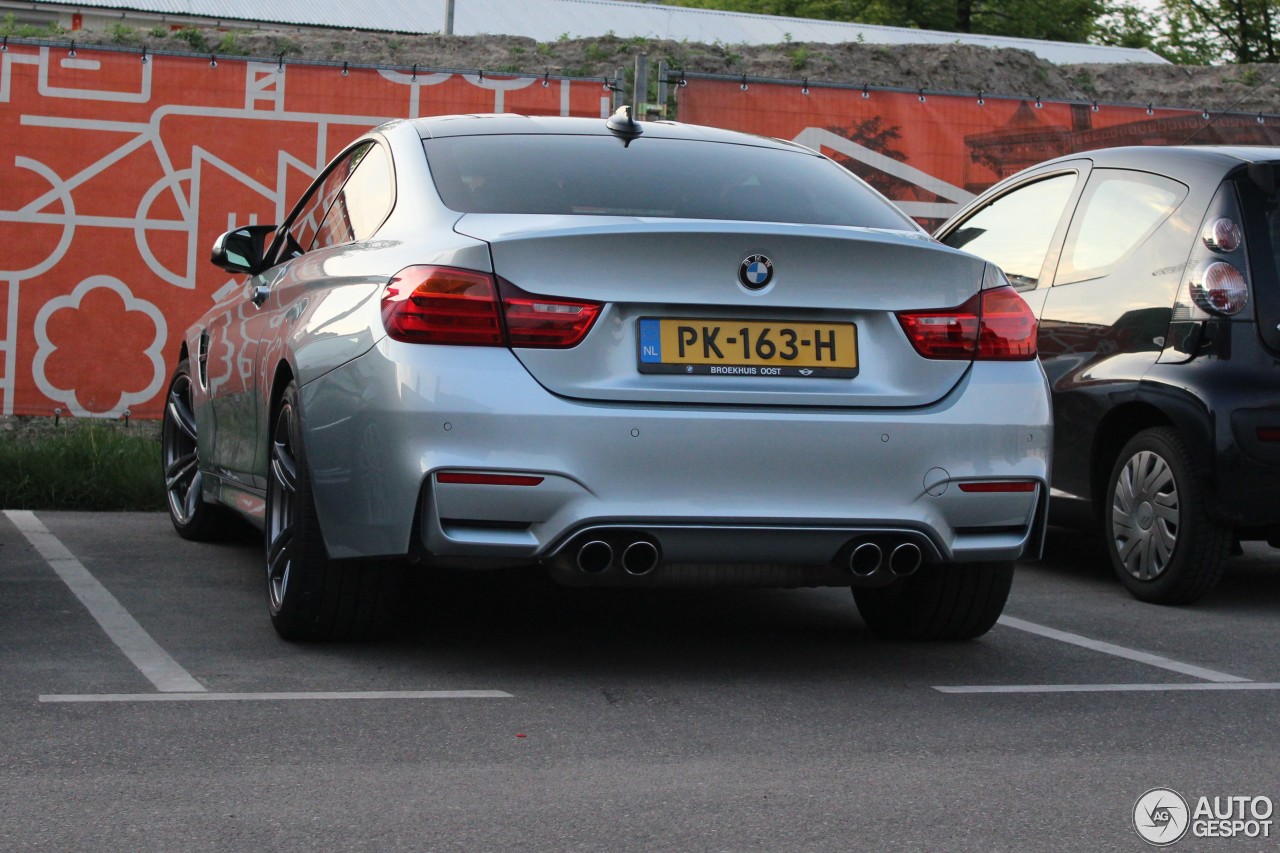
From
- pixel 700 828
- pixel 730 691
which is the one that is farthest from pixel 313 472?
pixel 700 828

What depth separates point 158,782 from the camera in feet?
11.6

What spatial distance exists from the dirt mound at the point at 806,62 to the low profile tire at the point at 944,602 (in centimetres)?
747

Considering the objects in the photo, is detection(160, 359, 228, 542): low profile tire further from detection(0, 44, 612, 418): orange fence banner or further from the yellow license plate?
the yellow license plate

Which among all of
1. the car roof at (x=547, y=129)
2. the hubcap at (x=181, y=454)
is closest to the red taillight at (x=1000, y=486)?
the car roof at (x=547, y=129)

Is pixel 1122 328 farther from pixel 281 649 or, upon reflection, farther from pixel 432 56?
pixel 432 56

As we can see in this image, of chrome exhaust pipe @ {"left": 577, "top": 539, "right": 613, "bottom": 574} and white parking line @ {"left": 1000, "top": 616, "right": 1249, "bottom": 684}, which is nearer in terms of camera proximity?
chrome exhaust pipe @ {"left": 577, "top": 539, "right": 613, "bottom": 574}

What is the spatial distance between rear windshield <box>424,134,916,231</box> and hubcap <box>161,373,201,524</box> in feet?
8.71

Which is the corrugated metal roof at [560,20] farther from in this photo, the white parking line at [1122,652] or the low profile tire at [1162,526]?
the white parking line at [1122,652]

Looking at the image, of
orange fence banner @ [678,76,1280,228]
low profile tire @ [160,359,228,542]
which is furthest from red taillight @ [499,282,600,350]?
orange fence banner @ [678,76,1280,228]

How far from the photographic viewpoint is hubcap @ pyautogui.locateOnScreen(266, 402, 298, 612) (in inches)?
199

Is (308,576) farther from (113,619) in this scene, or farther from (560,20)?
(560,20)

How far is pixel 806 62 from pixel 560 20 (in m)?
27.4

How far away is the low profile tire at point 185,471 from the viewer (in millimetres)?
7453

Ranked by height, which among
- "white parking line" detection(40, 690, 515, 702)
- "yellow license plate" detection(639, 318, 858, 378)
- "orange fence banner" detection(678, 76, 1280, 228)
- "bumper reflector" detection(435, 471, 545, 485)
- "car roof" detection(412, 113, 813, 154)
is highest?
"orange fence banner" detection(678, 76, 1280, 228)
